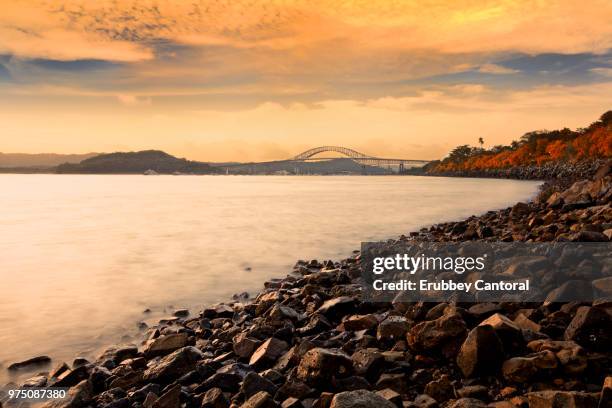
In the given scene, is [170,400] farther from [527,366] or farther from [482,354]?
[527,366]

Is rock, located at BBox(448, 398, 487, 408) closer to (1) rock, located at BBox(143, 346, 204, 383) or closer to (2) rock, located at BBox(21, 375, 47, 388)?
(1) rock, located at BBox(143, 346, 204, 383)

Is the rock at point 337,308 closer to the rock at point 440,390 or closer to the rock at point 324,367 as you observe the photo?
the rock at point 324,367

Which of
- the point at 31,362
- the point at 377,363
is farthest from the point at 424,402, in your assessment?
the point at 31,362

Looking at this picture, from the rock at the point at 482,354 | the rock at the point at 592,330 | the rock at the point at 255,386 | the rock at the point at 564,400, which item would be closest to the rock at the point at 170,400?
the rock at the point at 255,386

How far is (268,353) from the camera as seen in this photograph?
553cm

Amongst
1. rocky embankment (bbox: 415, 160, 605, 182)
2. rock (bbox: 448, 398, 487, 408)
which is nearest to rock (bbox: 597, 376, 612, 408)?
rock (bbox: 448, 398, 487, 408)

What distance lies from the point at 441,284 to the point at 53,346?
21.5 ft

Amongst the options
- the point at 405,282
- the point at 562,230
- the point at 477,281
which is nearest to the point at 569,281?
the point at 477,281

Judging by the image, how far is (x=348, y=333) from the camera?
6.11 metres

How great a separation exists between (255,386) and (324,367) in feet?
2.30

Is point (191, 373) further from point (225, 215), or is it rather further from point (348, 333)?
point (225, 215)

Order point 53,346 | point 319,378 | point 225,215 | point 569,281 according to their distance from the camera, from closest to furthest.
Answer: point 319,378, point 569,281, point 53,346, point 225,215

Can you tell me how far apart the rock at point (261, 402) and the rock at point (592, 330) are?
2989 mm

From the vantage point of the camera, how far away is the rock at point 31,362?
6848 mm
